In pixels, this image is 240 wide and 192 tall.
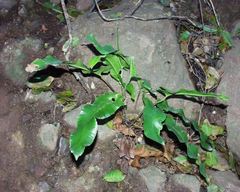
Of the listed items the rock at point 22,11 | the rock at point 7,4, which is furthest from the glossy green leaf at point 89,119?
the rock at point 7,4

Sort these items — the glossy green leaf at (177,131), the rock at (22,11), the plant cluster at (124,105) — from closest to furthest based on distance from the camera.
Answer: the plant cluster at (124,105) < the glossy green leaf at (177,131) < the rock at (22,11)

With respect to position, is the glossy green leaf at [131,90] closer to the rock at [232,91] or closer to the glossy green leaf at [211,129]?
the glossy green leaf at [211,129]

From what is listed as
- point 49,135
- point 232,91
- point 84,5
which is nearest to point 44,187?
point 49,135

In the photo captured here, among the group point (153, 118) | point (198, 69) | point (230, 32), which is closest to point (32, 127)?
point (153, 118)

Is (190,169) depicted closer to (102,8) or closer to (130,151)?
(130,151)

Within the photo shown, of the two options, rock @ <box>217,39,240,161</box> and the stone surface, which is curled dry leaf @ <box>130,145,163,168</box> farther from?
the stone surface

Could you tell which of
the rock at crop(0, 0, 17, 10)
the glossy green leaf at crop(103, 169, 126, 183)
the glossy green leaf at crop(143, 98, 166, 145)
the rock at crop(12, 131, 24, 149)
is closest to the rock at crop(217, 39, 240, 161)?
the glossy green leaf at crop(143, 98, 166, 145)
